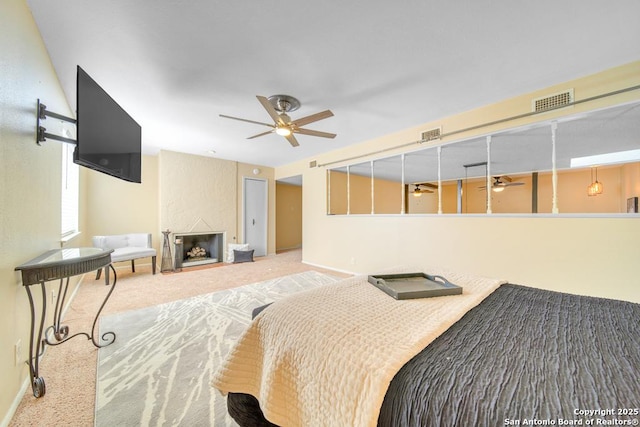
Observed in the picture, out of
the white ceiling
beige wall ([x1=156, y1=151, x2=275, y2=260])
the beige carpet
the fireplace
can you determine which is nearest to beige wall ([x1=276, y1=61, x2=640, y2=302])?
the white ceiling

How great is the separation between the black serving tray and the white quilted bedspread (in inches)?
1.4

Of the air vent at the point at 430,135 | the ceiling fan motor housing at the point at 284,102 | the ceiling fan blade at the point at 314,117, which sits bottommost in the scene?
the ceiling fan blade at the point at 314,117

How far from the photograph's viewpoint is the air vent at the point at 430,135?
3345 millimetres

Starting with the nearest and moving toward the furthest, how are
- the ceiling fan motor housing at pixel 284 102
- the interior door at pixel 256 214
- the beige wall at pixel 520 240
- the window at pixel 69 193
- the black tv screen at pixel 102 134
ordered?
the black tv screen at pixel 102 134, the beige wall at pixel 520 240, the ceiling fan motor housing at pixel 284 102, the window at pixel 69 193, the interior door at pixel 256 214

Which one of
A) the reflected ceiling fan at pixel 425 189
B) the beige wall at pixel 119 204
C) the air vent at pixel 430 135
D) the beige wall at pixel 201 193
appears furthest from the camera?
the reflected ceiling fan at pixel 425 189

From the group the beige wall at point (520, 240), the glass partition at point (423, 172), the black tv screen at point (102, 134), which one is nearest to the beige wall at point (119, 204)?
the black tv screen at point (102, 134)

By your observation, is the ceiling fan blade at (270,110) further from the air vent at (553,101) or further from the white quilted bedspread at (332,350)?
the air vent at (553,101)

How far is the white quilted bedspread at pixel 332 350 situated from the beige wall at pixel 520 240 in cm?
195

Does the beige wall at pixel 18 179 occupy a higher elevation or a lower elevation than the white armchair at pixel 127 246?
higher

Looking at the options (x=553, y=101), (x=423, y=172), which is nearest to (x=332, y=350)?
(x=553, y=101)

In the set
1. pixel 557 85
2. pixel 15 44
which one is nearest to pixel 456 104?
pixel 557 85

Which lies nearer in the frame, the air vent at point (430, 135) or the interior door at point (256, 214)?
the air vent at point (430, 135)

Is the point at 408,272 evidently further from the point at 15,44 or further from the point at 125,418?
the point at 15,44

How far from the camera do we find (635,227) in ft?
6.91
